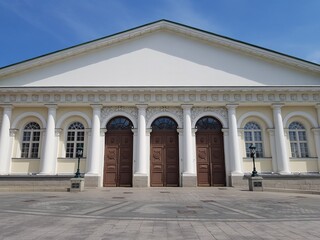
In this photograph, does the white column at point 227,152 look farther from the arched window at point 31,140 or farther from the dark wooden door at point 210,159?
the arched window at point 31,140

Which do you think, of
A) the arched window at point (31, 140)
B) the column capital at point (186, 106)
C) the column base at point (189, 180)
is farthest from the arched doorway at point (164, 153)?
the arched window at point (31, 140)

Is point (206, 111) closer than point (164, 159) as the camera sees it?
No

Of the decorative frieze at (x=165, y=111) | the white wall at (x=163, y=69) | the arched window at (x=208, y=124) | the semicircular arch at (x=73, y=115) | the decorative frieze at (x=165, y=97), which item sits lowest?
the arched window at (x=208, y=124)

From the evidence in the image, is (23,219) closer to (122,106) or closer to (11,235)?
(11,235)

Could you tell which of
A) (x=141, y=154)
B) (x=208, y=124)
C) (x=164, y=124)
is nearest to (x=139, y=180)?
(x=141, y=154)

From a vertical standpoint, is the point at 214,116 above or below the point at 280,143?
above

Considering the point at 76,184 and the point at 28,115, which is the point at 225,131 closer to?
the point at 76,184

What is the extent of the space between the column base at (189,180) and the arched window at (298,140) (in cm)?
839

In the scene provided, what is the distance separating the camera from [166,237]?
4973mm

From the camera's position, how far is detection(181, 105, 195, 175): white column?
63.8 ft

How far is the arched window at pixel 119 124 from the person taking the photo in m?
21.0

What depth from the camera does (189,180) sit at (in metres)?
19.1

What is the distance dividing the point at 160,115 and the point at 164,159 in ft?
11.8

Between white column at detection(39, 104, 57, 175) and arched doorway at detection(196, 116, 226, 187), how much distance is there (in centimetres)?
1154
